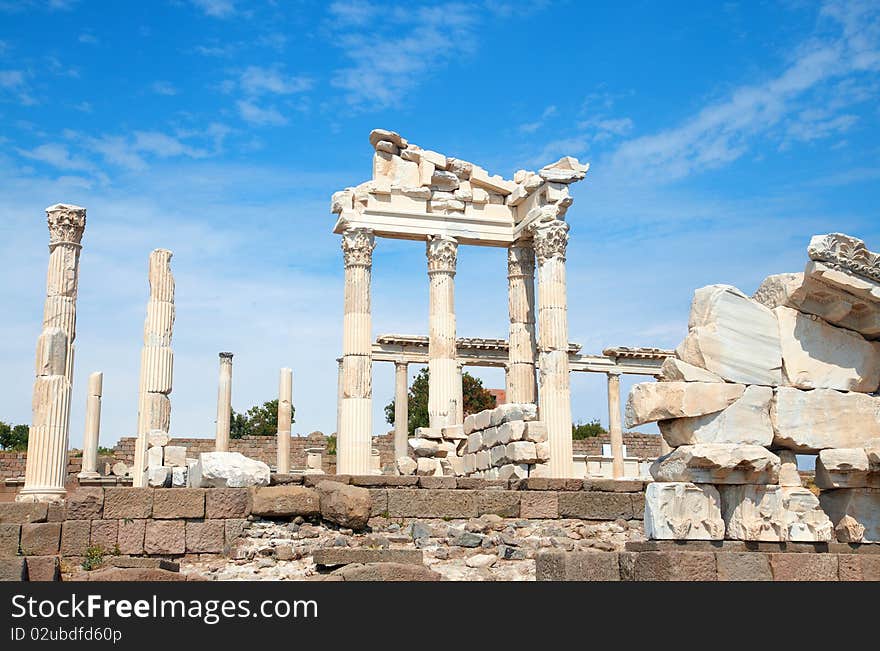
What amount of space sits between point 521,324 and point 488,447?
25.2 feet

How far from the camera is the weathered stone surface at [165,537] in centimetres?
1441

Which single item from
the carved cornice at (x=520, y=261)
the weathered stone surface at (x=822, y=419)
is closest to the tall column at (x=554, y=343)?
the carved cornice at (x=520, y=261)

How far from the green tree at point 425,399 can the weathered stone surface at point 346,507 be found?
155 ft

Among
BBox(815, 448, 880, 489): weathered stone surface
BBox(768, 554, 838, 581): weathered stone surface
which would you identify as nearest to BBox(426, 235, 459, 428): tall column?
BBox(815, 448, 880, 489): weathered stone surface

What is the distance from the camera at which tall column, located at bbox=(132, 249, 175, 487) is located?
25219mm

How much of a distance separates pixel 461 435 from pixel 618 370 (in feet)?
57.7

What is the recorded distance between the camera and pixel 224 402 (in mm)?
36000

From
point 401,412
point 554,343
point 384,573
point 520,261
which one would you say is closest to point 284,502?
point 384,573

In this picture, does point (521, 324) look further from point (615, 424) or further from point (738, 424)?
point (738, 424)

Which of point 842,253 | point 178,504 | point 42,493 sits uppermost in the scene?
point 842,253

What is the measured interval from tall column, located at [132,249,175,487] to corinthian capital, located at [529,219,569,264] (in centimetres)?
983

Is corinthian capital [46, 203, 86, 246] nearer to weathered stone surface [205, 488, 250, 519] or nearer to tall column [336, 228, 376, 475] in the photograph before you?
tall column [336, 228, 376, 475]

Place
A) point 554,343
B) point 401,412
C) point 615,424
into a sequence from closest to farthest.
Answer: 1. point 554,343
2. point 401,412
3. point 615,424
